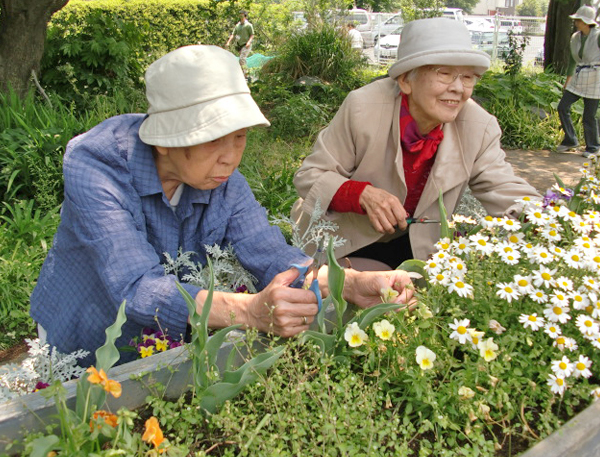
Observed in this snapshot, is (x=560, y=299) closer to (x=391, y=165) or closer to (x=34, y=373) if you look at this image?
(x=391, y=165)

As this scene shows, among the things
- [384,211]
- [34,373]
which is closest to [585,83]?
[384,211]

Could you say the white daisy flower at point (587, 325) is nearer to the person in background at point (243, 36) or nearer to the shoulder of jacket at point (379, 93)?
the shoulder of jacket at point (379, 93)

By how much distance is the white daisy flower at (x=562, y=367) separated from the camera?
4.38 ft

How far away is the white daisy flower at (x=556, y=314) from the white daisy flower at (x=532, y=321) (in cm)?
2

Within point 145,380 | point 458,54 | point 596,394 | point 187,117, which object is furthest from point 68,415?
point 458,54

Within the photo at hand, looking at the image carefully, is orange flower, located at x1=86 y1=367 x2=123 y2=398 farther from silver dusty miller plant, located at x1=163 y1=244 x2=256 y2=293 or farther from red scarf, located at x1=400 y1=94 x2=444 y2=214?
red scarf, located at x1=400 y1=94 x2=444 y2=214

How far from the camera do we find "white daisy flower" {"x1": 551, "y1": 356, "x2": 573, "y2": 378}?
1.34 metres

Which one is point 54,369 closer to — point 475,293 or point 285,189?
point 475,293

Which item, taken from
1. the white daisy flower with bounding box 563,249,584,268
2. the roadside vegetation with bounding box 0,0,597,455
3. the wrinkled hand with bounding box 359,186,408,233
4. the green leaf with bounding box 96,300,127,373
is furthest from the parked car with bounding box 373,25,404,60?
the green leaf with bounding box 96,300,127,373

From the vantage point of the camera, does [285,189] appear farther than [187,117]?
Yes

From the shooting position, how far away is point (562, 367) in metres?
1.35

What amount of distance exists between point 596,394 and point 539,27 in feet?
73.4

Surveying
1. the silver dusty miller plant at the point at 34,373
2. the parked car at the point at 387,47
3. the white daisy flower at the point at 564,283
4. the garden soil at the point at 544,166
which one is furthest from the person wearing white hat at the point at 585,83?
the parked car at the point at 387,47

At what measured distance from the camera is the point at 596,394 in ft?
4.62
